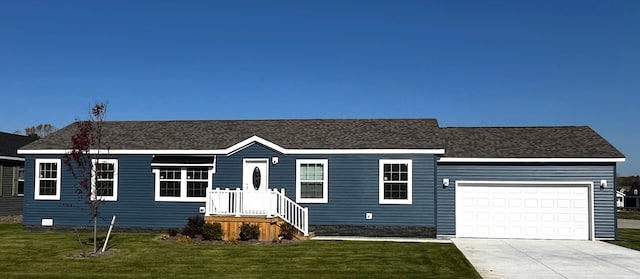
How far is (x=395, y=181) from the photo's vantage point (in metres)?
19.3

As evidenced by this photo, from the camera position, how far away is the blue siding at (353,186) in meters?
19.2

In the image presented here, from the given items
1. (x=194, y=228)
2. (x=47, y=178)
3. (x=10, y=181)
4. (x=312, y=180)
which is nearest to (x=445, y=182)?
(x=312, y=180)

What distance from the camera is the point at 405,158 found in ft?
63.4

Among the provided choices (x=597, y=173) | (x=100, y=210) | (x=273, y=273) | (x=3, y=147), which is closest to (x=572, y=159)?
(x=597, y=173)

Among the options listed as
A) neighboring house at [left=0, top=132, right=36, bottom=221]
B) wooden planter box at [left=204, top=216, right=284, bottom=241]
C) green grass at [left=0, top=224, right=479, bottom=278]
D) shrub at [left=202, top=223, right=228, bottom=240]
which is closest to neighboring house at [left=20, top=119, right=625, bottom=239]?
wooden planter box at [left=204, top=216, right=284, bottom=241]

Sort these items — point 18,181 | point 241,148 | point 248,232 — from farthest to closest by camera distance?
point 18,181
point 241,148
point 248,232

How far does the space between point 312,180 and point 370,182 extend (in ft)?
6.60

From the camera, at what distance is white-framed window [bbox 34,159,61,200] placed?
68.9 feet

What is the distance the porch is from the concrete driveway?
5602 millimetres

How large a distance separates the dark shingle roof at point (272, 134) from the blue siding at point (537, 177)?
1.47m

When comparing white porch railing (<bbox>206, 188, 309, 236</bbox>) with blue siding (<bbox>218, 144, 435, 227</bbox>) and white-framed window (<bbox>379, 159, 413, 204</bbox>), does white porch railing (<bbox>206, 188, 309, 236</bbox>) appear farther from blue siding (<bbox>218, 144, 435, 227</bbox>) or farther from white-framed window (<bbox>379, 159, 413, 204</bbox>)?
white-framed window (<bbox>379, 159, 413, 204</bbox>)

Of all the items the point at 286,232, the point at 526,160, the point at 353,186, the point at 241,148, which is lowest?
the point at 286,232

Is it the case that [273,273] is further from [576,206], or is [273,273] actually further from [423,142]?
[576,206]

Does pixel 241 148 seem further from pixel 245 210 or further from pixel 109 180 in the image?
pixel 109 180
